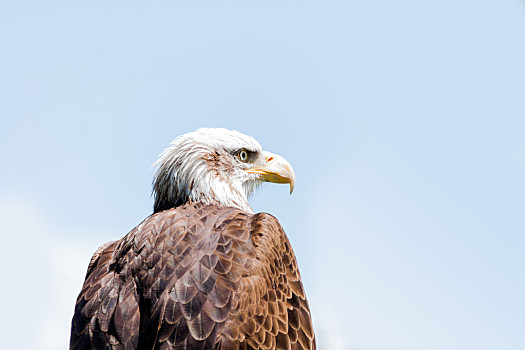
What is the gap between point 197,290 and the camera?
4895 millimetres

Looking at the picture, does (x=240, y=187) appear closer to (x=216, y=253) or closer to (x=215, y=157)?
(x=215, y=157)

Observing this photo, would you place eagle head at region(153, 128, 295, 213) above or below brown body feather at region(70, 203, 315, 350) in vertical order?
above

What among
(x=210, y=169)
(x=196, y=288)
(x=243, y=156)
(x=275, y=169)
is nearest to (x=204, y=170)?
(x=210, y=169)

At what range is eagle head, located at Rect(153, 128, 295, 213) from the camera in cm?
641

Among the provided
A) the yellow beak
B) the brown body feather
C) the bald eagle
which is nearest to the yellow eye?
the yellow beak

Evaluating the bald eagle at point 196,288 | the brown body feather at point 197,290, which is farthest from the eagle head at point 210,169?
the brown body feather at point 197,290

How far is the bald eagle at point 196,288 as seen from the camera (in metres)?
4.81

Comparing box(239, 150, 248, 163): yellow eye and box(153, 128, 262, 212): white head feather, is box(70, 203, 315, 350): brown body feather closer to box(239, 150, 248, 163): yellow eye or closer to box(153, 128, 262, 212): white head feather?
box(153, 128, 262, 212): white head feather

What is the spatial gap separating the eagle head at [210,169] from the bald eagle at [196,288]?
25cm

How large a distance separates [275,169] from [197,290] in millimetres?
2376

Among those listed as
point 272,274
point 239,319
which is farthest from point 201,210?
point 239,319

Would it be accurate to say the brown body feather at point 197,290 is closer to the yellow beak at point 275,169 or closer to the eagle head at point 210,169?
the eagle head at point 210,169

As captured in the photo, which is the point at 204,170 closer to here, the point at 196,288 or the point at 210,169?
the point at 210,169

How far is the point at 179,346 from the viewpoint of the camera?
15.4 ft
